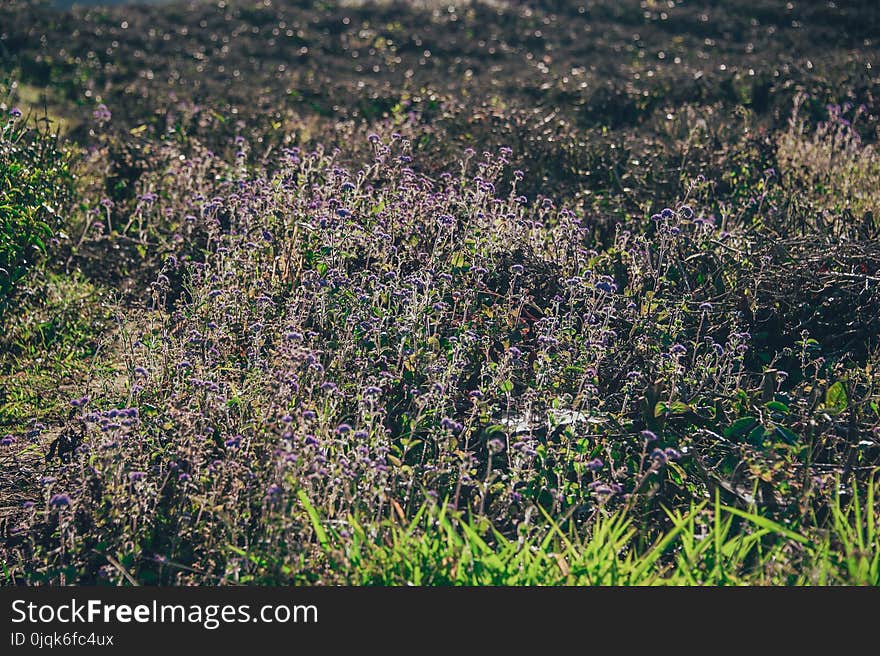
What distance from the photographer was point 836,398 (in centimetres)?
426

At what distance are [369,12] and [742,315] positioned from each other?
12.8m

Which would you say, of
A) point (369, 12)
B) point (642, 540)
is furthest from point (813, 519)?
point (369, 12)

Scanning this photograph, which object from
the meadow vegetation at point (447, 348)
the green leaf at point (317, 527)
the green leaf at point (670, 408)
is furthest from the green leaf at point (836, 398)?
the green leaf at point (317, 527)

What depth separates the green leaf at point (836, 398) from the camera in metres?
4.20

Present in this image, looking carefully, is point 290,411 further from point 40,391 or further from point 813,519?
point 813,519

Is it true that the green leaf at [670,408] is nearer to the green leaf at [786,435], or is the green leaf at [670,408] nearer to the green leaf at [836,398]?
the green leaf at [786,435]

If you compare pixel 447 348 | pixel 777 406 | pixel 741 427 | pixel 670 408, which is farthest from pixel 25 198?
pixel 777 406

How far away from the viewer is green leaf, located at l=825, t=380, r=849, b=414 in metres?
4.20

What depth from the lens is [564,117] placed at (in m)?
9.14

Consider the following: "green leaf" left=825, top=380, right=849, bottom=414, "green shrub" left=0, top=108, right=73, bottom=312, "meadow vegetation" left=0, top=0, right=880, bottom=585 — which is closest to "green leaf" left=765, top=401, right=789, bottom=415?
"meadow vegetation" left=0, top=0, right=880, bottom=585

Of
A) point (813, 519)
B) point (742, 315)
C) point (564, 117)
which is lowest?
point (813, 519)

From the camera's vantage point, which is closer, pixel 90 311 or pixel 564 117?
pixel 90 311

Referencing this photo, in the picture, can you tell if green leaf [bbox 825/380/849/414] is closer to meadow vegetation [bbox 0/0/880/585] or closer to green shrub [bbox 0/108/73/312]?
meadow vegetation [bbox 0/0/880/585]

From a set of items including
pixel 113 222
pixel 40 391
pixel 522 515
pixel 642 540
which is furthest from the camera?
pixel 113 222
